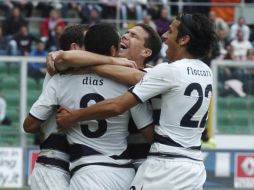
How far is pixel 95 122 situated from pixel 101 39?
0.53 meters

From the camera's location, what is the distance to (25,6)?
21.2 m

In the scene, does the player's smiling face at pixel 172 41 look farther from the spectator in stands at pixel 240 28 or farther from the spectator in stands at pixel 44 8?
the spectator in stands at pixel 44 8

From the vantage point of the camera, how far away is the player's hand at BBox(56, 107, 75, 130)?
5.99m

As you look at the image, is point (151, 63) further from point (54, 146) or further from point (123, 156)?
point (123, 156)

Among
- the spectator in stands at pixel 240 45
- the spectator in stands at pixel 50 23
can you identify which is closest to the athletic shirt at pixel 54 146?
the spectator in stands at pixel 50 23

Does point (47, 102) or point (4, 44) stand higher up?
point (47, 102)

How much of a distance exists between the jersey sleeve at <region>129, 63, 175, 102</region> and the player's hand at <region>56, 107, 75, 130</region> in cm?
43

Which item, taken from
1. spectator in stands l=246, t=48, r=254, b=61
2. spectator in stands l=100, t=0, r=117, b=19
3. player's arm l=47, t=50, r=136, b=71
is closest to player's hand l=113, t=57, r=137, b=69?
player's arm l=47, t=50, r=136, b=71

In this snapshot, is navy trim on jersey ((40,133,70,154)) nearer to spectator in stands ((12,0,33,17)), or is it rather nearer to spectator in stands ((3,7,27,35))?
spectator in stands ((3,7,27,35))

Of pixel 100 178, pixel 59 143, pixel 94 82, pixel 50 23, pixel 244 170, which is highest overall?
pixel 94 82

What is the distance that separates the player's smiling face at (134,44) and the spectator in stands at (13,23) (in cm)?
1385

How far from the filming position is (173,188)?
19.4ft

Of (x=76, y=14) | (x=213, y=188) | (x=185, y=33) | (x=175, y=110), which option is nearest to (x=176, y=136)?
(x=175, y=110)

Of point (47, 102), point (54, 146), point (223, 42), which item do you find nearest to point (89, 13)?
point (223, 42)
